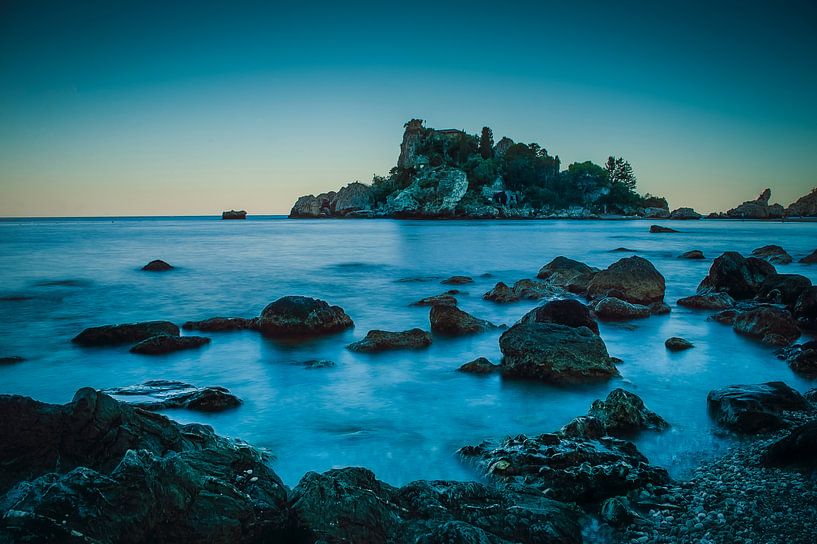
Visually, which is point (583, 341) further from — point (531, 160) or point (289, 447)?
point (531, 160)

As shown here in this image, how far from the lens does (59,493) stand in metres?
2.71

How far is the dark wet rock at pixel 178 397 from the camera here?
639 cm

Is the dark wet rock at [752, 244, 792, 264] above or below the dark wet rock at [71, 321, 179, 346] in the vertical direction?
above

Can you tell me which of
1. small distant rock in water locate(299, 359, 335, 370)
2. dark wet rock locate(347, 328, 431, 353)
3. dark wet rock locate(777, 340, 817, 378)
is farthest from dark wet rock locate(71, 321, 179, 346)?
dark wet rock locate(777, 340, 817, 378)

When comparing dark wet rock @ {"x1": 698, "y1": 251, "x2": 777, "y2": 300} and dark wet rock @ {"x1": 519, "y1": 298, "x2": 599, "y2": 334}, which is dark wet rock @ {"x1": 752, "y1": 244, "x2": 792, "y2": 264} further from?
dark wet rock @ {"x1": 519, "y1": 298, "x2": 599, "y2": 334}

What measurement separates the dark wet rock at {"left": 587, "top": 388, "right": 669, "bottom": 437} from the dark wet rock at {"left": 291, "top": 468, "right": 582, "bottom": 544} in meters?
2.02

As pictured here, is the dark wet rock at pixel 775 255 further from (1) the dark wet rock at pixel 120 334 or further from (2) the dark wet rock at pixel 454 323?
(1) the dark wet rock at pixel 120 334

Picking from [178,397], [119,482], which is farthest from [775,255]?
[119,482]

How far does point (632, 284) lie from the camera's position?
45.7ft

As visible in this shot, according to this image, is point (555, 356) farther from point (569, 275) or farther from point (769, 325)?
point (569, 275)

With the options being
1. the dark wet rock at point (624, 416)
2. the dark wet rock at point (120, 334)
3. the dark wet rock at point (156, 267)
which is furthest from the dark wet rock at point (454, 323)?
the dark wet rock at point (156, 267)

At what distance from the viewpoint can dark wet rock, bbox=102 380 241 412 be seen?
639 cm

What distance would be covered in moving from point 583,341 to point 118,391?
6.58 m

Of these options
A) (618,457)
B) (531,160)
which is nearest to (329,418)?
(618,457)
